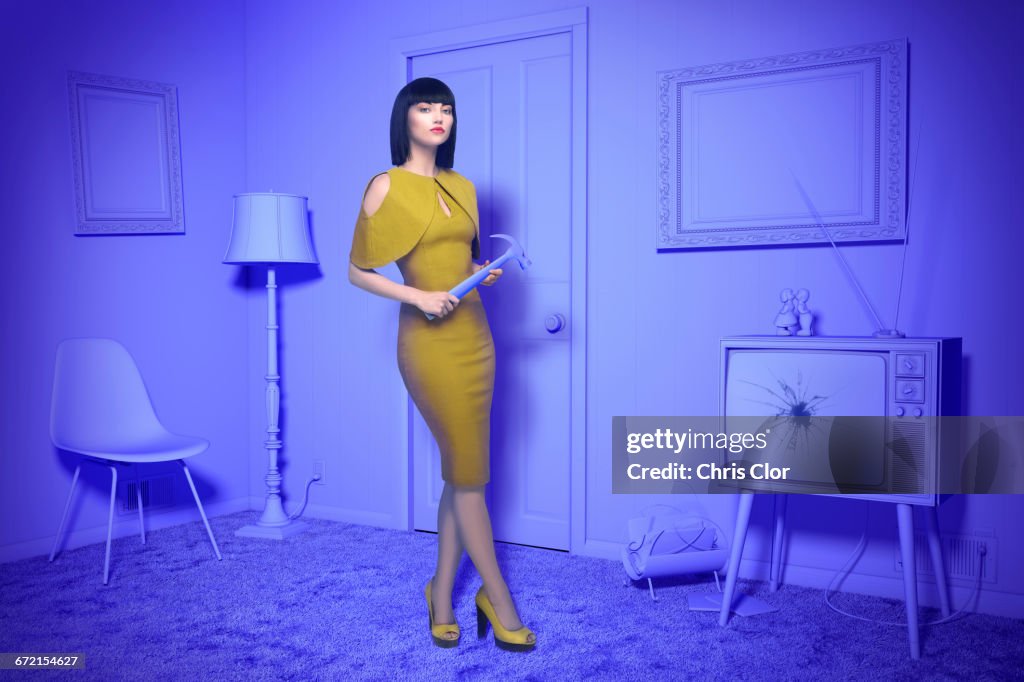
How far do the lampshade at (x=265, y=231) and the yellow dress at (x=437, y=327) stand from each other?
1.16m

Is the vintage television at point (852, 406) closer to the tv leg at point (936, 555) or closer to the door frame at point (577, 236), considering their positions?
the tv leg at point (936, 555)

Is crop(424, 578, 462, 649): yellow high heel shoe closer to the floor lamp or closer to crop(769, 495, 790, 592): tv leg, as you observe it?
crop(769, 495, 790, 592): tv leg

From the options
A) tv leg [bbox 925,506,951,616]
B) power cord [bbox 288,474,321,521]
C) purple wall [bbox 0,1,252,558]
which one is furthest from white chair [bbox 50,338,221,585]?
tv leg [bbox 925,506,951,616]

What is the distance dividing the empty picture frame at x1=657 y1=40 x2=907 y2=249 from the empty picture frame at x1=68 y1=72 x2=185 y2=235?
2065mm

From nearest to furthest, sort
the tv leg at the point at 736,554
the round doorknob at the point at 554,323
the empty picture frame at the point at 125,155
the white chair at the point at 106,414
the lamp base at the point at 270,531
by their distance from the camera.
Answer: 1. the tv leg at the point at 736,554
2. the white chair at the point at 106,414
3. the round doorknob at the point at 554,323
4. the empty picture frame at the point at 125,155
5. the lamp base at the point at 270,531

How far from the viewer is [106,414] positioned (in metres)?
3.16

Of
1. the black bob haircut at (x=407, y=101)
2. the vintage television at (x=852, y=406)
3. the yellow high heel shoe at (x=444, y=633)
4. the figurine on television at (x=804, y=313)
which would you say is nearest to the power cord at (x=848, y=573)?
the vintage television at (x=852, y=406)

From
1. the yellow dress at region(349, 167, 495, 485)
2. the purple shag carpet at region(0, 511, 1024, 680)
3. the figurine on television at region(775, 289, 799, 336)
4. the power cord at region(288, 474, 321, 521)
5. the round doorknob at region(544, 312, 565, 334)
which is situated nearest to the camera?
the purple shag carpet at region(0, 511, 1024, 680)

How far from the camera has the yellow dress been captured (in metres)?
2.21

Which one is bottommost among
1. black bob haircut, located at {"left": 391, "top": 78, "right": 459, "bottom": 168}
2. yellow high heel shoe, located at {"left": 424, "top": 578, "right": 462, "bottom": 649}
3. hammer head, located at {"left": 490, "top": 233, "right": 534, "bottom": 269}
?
yellow high heel shoe, located at {"left": 424, "top": 578, "right": 462, "bottom": 649}

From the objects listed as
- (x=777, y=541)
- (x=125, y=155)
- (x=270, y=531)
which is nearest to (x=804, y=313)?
(x=777, y=541)

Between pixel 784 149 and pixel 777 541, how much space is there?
4.23 ft

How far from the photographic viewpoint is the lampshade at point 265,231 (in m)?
3.30

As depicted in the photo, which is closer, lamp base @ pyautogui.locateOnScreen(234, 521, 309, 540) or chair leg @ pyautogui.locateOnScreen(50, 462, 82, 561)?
chair leg @ pyautogui.locateOnScreen(50, 462, 82, 561)
